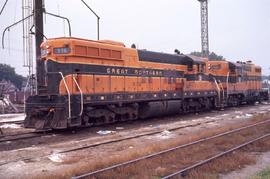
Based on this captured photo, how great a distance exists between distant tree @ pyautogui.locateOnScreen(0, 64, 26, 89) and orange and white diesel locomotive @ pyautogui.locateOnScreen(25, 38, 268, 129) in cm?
6369

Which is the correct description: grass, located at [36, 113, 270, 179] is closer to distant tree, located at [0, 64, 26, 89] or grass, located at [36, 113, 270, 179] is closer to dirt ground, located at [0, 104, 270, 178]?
dirt ground, located at [0, 104, 270, 178]

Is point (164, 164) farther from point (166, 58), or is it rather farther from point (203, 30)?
point (203, 30)

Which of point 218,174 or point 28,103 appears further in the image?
point 28,103

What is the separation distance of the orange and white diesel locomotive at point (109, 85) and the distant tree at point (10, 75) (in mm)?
63689

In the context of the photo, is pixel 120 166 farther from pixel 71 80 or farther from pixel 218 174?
pixel 71 80

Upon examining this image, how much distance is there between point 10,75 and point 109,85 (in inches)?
2785

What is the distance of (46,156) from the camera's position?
1025 centimetres

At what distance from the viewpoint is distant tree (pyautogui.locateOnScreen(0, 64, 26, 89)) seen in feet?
264

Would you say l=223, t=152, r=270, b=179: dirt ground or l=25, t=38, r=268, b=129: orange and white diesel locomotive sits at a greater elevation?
l=25, t=38, r=268, b=129: orange and white diesel locomotive

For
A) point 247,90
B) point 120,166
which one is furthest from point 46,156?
point 247,90

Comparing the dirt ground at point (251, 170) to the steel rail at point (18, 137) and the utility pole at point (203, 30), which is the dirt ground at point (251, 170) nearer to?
the steel rail at point (18, 137)

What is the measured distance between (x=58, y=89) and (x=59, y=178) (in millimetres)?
7569

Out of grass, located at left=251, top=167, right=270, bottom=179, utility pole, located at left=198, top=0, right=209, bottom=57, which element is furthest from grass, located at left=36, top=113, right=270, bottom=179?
utility pole, located at left=198, top=0, right=209, bottom=57

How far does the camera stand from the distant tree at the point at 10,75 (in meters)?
80.4
